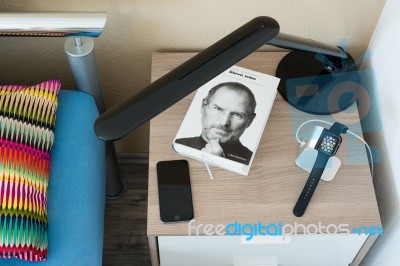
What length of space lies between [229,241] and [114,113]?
41 centimetres

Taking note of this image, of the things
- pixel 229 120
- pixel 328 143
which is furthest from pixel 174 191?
pixel 328 143

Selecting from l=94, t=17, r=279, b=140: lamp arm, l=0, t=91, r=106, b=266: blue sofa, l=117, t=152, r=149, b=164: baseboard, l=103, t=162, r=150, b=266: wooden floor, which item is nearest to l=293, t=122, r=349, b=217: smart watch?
l=94, t=17, r=279, b=140: lamp arm

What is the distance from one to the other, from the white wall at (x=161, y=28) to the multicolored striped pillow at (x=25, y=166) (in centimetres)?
19

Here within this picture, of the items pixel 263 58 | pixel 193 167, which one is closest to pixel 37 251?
pixel 193 167

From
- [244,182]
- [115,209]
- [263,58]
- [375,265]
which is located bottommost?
[375,265]

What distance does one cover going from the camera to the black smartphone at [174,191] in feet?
3.09

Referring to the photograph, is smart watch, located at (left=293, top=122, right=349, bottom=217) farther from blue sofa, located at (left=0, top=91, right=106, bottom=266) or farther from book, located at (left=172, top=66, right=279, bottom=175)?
blue sofa, located at (left=0, top=91, right=106, bottom=266)

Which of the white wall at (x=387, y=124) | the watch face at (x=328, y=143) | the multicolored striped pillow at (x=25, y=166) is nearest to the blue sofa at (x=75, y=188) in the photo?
the multicolored striped pillow at (x=25, y=166)

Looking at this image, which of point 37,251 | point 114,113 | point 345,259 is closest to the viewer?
point 114,113

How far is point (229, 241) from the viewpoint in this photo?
982 millimetres

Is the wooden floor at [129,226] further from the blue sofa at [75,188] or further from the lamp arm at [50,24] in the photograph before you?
the lamp arm at [50,24]

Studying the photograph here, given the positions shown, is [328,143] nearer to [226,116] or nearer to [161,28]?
[226,116]

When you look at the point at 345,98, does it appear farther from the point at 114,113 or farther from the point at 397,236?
the point at 114,113

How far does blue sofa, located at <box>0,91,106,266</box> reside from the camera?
3.16 ft
